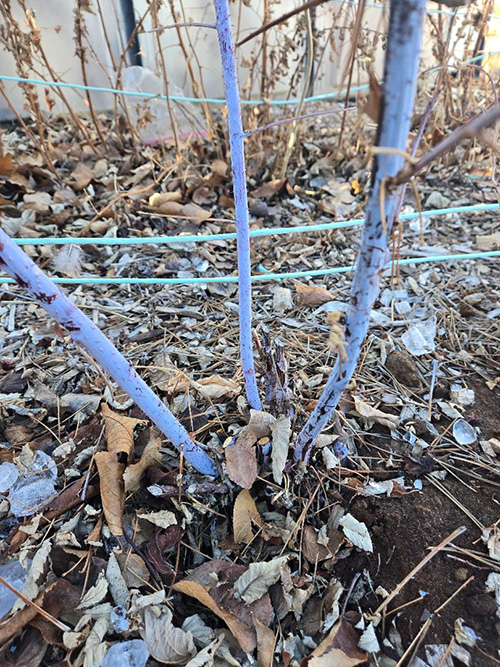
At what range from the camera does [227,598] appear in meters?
0.87

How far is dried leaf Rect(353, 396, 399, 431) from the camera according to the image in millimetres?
1183

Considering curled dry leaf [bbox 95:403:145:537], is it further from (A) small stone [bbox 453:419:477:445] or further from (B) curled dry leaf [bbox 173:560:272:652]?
(A) small stone [bbox 453:419:477:445]

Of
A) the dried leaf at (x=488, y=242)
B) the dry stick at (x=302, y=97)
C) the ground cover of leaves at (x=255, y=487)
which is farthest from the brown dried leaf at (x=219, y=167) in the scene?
the dried leaf at (x=488, y=242)

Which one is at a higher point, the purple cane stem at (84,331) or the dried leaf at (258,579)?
the purple cane stem at (84,331)

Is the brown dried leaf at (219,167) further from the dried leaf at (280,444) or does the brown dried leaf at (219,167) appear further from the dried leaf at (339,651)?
the dried leaf at (339,651)

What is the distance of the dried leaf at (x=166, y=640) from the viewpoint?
81cm

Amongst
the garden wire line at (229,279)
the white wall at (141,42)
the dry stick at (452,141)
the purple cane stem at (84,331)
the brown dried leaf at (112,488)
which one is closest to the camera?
the dry stick at (452,141)

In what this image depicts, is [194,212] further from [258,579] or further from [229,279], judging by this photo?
[258,579]

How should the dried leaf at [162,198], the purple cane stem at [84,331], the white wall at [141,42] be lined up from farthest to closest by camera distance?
1. the white wall at [141,42]
2. the dried leaf at [162,198]
3. the purple cane stem at [84,331]

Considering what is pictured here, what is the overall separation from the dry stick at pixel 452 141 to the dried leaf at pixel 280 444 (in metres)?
0.60

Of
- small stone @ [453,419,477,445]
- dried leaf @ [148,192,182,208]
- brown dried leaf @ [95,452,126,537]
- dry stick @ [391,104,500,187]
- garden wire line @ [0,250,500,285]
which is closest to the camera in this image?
dry stick @ [391,104,500,187]

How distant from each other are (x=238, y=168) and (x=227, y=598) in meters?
0.80

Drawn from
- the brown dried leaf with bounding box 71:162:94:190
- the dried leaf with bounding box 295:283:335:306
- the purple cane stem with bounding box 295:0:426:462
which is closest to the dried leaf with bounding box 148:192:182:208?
the brown dried leaf with bounding box 71:162:94:190

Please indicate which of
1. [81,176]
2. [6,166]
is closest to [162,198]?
[81,176]
